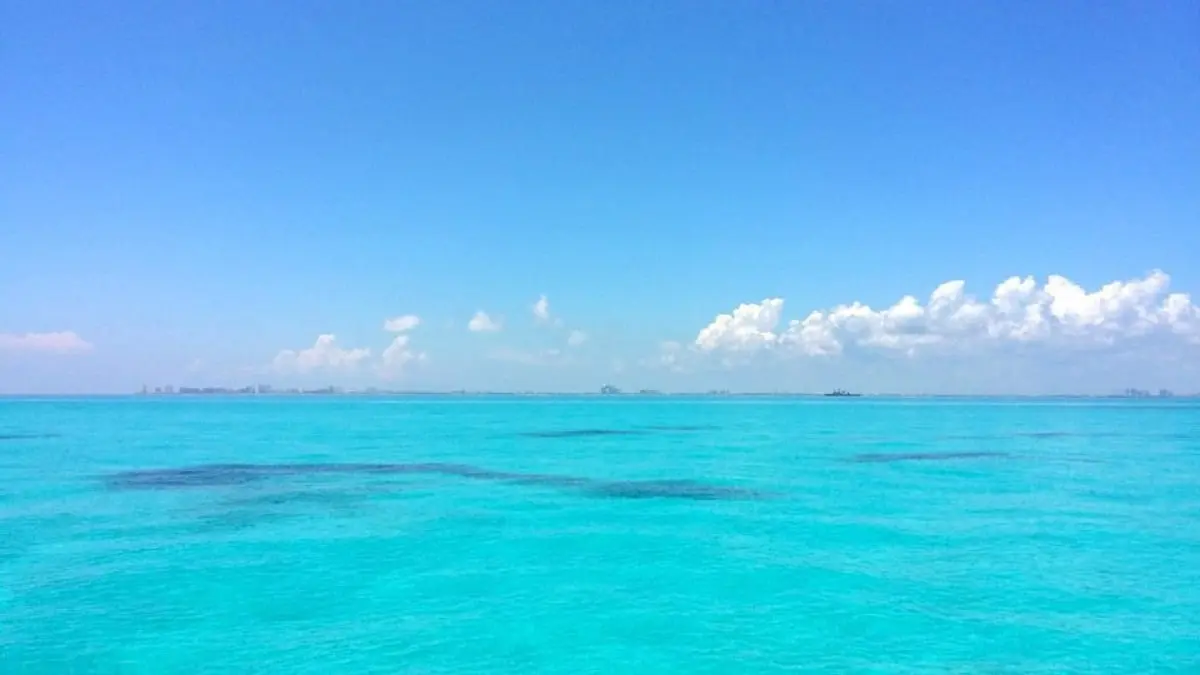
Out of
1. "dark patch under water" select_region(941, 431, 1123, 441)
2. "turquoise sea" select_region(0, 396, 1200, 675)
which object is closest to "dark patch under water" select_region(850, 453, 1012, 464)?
"turquoise sea" select_region(0, 396, 1200, 675)

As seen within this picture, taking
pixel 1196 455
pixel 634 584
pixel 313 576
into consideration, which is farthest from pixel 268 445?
pixel 1196 455

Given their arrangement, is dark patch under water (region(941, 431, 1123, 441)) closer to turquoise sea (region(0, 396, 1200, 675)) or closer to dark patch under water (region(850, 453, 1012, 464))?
dark patch under water (region(850, 453, 1012, 464))

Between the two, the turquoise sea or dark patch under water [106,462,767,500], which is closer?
the turquoise sea

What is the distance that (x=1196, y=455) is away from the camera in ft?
175

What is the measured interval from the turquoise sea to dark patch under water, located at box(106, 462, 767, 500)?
1.05 ft

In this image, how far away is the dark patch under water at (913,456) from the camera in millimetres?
48781

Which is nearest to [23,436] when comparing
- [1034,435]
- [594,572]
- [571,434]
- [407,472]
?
[571,434]

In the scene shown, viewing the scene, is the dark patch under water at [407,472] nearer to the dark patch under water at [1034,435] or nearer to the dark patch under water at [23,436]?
the dark patch under water at [23,436]

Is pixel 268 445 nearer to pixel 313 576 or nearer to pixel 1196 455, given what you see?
pixel 313 576

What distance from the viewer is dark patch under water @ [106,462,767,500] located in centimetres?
3328

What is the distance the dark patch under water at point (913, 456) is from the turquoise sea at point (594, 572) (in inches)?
323

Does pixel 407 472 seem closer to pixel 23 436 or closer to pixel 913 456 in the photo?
pixel 913 456

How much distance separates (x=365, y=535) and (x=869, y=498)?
67.8 feet

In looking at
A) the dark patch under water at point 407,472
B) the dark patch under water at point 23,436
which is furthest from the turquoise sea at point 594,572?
the dark patch under water at point 23,436
